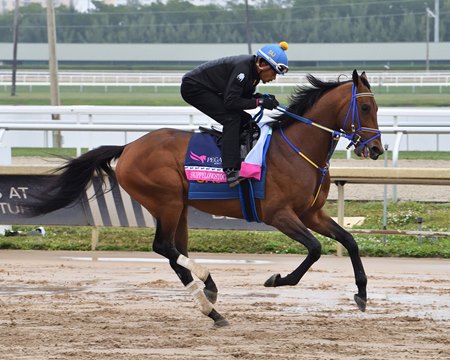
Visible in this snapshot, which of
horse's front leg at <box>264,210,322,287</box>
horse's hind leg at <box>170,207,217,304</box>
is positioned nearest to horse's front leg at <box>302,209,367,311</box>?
horse's front leg at <box>264,210,322,287</box>

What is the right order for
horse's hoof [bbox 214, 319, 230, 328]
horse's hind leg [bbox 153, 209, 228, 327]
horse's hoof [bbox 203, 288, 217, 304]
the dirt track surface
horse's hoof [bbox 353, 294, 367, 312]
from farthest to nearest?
horse's hoof [bbox 203, 288, 217, 304], horse's hoof [bbox 353, 294, 367, 312], horse's hind leg [bbox 153, 209, 228, 327], horse's hoof [bbox 214, 319, 230, 328], the dirt track surface

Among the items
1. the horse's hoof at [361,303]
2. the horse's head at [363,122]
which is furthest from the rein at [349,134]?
the horse's hoof at [361,303]

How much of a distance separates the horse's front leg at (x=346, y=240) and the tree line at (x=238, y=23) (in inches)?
1732

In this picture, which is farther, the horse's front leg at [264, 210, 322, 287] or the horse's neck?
the horse's neck

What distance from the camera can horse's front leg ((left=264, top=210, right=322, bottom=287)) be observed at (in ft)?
22.9

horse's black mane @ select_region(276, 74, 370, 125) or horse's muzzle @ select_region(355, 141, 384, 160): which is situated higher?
horse's black mane @ select_region(276, 74, 370, 125)

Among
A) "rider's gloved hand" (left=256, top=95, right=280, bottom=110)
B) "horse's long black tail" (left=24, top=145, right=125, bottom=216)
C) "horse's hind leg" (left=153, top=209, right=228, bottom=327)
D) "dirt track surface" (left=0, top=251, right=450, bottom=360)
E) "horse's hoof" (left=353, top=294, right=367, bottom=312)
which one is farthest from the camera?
"horse's long black tail" (left=24, top=145, right=125, bottom=216)

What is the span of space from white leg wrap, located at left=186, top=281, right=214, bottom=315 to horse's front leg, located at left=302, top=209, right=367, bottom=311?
917 mm

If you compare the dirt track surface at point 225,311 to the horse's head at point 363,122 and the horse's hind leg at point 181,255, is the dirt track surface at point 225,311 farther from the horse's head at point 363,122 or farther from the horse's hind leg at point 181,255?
the horse's head at point 363,122

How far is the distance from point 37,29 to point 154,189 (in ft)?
167

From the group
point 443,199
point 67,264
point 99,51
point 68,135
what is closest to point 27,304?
point 67,264

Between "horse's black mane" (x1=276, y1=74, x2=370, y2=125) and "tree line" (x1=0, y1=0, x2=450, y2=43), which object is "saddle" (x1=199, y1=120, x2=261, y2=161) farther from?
"tree line" (x1=0, y1=0, x2=450, y2=43)

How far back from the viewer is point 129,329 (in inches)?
264

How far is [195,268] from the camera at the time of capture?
7.15m
